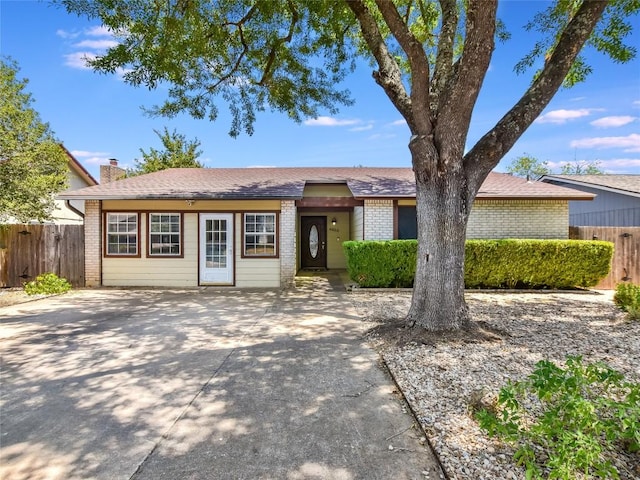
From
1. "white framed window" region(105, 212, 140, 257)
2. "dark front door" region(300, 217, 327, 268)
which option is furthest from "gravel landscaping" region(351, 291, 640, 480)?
"dark front door" region(300, 217, 327, 268)

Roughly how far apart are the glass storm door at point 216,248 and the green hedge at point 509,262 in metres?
3.88

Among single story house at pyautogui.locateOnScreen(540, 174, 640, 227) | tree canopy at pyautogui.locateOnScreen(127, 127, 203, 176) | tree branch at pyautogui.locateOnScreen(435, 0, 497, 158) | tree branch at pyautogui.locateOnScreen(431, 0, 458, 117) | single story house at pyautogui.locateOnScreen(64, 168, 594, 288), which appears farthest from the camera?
tree canopy at pyautogui.locateOnScreen(127, 127, 203, 176)

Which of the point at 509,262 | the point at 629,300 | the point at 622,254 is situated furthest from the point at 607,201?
the point at 629,300

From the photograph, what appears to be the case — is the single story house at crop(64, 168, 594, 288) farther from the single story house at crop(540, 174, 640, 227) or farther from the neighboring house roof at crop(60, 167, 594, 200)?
the single story house at crop(540, 174, 640, 227)

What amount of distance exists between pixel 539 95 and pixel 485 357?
3.73m

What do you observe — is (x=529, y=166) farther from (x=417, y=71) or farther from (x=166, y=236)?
(x=417, y=71)

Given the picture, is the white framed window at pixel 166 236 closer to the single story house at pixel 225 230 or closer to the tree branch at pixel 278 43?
the single story house at pixel 225 230

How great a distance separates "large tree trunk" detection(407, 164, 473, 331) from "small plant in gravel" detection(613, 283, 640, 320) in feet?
11.5

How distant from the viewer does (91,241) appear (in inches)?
428

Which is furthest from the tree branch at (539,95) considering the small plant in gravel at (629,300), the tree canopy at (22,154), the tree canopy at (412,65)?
the tree canopy at (22,154)

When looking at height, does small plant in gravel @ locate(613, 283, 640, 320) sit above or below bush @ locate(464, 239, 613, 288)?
below

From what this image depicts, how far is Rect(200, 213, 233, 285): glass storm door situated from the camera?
430 inches

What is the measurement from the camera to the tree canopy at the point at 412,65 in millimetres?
5043

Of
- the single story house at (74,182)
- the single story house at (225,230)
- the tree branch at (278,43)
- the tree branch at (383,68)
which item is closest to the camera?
the tree branch at (383,68)
